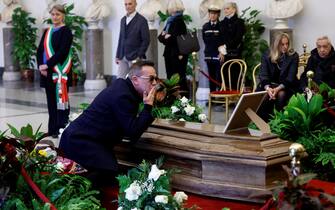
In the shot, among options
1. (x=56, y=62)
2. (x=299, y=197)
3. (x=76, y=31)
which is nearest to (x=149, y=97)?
(x=299, y=197)

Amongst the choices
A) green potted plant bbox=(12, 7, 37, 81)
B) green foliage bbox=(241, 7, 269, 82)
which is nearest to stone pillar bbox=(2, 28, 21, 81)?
green potted plant bbox=(12, 7, 37, 81)

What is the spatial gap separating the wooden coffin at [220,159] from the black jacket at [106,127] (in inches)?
5.9

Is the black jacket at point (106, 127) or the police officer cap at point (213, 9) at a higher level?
the police officer cap at point (213, 9)

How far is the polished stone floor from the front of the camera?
9.39 meters

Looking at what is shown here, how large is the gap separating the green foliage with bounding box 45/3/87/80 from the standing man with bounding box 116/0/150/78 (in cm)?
363

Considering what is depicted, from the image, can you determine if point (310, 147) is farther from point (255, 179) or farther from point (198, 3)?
point (198, 3)

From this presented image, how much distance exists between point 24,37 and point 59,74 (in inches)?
304

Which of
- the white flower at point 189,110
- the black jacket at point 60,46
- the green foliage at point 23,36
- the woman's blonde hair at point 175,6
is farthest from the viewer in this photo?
the green foliage at point 23,36

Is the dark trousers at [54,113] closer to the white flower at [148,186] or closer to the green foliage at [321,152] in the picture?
the green foliage at [321,152]

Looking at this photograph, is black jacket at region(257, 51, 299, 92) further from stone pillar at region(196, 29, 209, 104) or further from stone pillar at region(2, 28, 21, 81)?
stone pillar at region(2, 28, 21, 81)

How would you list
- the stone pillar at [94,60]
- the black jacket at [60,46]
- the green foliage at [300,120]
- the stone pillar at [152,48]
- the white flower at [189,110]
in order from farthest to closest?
1. the stone pillar at [94,60]
2. the stone pillar at [152,48]
3. the black jacket at [60,46]
4. the white flower at [189,110]
5. the green foliage at [300,120]

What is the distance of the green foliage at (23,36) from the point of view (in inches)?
597

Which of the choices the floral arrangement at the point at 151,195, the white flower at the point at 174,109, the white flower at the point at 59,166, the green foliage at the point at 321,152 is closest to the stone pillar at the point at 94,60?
the white flower at the point at 174,109

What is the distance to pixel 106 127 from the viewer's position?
406 cm
